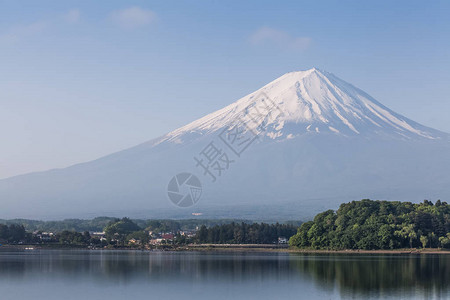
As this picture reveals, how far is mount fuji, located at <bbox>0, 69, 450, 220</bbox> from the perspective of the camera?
16649 cm

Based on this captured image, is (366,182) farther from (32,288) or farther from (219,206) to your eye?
(32,288)

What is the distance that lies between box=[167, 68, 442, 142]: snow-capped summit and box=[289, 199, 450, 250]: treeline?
94.1 meters

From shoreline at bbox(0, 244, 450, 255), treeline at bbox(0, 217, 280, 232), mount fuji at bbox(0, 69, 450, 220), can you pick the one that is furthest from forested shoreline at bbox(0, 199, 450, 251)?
mount fuji at bbox(0, 69, 450, 220)

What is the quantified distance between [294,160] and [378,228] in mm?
107187

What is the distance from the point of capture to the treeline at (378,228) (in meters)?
68.8

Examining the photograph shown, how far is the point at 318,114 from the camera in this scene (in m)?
177

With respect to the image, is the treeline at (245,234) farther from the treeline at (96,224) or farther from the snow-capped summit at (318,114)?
the snow-capped summit at (318,114)

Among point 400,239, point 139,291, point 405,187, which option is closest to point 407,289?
point 139,291

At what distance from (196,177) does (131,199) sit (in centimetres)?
1815

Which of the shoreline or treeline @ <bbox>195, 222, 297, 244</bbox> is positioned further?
treeline @ <bbox>195, 222, 297, 244</bbox>

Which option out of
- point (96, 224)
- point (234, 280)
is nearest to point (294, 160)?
point (96, 224)

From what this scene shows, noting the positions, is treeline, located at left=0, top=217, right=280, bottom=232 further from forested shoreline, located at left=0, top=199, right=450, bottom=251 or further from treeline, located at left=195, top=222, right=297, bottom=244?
treeline, located at left=195, top=222, right=297, bottom=244

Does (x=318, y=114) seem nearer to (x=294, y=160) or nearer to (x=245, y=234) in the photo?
(x=294, y=160)

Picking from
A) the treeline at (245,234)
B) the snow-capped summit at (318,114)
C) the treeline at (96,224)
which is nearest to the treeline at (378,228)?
the treeline at (245,234)
